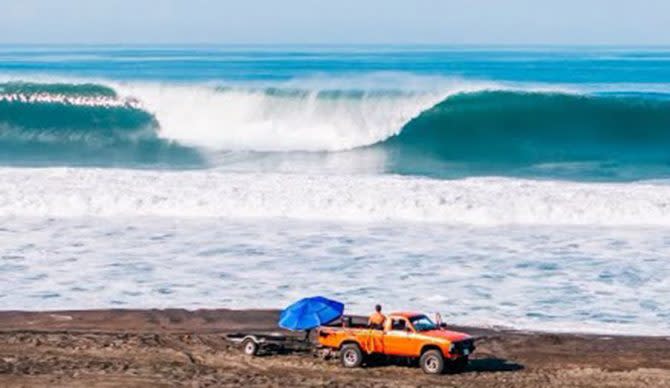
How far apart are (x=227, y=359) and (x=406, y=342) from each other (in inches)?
66.8

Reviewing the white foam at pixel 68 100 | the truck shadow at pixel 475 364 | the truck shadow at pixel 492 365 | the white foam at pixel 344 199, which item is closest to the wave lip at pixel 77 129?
the white foam at pixel 68 100

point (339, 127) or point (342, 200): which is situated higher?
point (339, 127)

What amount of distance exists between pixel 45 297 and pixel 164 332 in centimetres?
237

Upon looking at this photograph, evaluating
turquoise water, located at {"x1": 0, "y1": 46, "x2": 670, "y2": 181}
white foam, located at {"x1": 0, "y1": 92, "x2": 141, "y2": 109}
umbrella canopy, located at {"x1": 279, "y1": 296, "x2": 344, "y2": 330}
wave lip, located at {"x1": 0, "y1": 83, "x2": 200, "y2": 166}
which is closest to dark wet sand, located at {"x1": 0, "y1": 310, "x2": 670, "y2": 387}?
umbrella canopy, located at {"x1": 279, "y1": 296, "x2": 344, "y2": 330}

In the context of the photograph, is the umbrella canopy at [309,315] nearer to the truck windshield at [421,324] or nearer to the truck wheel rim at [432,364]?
the truck windshield at [421,324]

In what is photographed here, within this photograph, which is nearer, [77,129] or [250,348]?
[250,348]

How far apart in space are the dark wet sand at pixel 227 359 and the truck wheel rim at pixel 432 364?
4.0 inches

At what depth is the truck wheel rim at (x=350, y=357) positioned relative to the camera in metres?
12.2

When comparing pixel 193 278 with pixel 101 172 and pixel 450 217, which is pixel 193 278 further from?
pixel 101 172

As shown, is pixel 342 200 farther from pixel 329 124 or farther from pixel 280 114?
pixel 280 114

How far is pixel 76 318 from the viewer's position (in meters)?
14.0

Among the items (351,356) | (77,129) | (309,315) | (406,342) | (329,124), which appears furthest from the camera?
(77,129)

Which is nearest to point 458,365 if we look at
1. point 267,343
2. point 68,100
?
point 267,343

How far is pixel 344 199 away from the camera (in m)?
21.6
